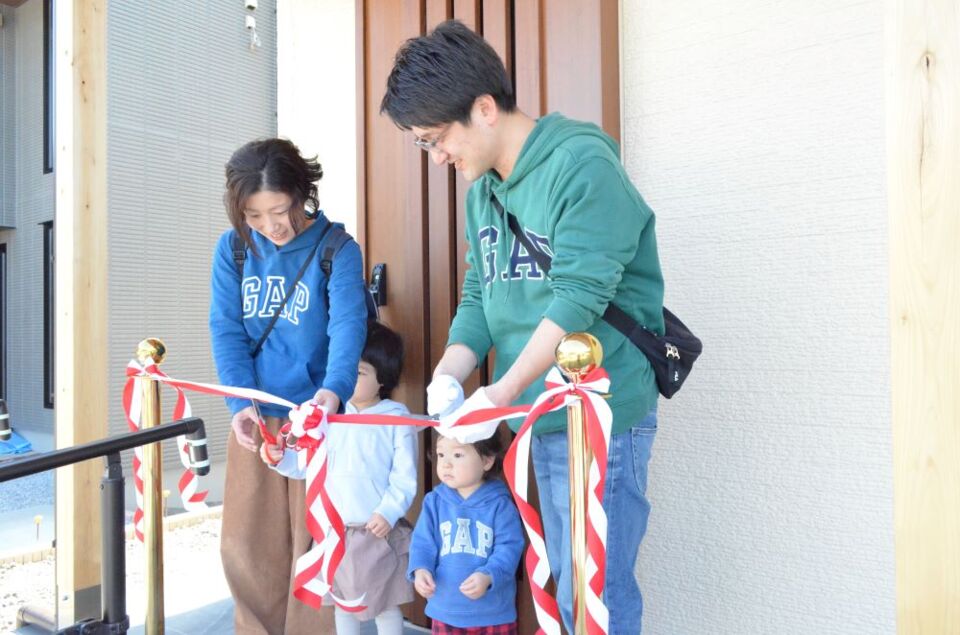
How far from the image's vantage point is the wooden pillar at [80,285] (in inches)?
126

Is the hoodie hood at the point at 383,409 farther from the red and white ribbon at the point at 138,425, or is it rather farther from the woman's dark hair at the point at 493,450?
the red and white ribbon at the point at 138,425

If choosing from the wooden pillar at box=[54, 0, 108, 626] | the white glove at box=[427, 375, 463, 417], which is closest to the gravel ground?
the wooden pillar at box=[54, 0, 108, 626]

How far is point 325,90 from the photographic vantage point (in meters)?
3.60

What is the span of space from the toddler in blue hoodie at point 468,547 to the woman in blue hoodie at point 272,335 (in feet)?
1.40

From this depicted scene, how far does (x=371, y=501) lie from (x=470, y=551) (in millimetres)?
428

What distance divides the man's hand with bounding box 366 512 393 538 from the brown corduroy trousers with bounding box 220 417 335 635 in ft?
0.68

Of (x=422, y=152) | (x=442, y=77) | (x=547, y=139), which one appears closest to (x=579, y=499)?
(x=547, y=139)

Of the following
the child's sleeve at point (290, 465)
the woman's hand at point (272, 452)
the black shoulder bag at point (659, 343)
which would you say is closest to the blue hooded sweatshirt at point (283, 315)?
the child's sleeve at point (290, 465)

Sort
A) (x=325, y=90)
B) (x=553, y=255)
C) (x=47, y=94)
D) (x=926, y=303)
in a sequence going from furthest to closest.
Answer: (x=47, y=94) → (x=325, y=90) → (x=553, y=255) → (x=926, y=303)

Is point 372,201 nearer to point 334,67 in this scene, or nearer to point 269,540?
point 334,67

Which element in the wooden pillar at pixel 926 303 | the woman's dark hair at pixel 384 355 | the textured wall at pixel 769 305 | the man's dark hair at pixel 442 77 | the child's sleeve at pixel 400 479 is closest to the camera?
the wooden pillar at pixel 926 303

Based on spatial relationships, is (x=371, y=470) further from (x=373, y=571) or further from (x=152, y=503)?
(x=152, y=503)

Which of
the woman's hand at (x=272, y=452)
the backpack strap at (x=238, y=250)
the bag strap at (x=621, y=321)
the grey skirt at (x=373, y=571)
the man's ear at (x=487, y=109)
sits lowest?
the grey skirt at (x=373, y=571)

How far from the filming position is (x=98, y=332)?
3.31 m
